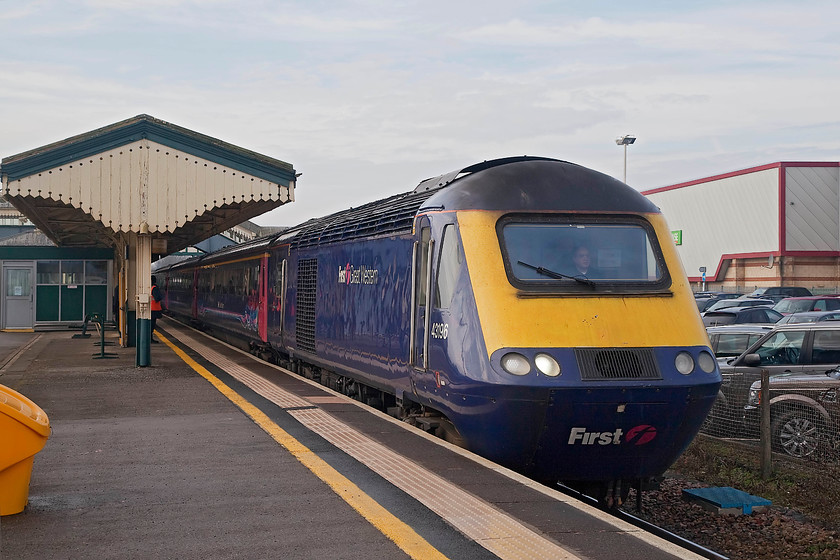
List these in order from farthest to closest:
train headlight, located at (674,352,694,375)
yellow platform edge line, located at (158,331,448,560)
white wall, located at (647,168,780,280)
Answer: white wall, located at (647,168,780,280), train headlight, located at (674,352,694,375), yellow platform edge line, located at (158,331,448,560)

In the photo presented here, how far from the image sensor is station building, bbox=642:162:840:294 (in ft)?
180

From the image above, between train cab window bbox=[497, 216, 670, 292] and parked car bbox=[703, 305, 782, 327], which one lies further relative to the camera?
parked car bbox=[703, 305, 782, 327]

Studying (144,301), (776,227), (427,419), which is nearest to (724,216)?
(776,227)

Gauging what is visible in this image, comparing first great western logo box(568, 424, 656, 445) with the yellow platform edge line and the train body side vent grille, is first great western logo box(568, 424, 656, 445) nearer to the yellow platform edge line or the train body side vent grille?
the yellow platform edge line

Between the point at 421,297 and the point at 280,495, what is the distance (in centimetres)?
296

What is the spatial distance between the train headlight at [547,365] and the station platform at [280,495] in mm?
885

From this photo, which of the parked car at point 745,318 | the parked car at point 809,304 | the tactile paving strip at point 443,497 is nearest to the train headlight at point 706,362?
the tactile paving strip at point 443,497

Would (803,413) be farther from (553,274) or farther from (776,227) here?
(776,227)

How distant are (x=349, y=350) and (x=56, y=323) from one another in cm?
2122

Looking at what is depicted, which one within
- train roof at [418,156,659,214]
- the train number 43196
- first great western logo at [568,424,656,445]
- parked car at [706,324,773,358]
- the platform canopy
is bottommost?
first great western logo at [568,424,656,445]

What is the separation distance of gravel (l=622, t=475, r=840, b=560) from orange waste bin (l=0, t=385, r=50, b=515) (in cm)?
567

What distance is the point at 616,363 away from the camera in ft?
25.1

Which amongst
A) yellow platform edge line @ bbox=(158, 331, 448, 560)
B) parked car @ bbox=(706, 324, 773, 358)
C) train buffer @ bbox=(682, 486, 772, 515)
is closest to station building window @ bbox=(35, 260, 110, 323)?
yellow platform edge line @ bbox=(158, 331, 448, 560)

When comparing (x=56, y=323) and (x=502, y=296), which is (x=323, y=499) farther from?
(x=56, y=323)
